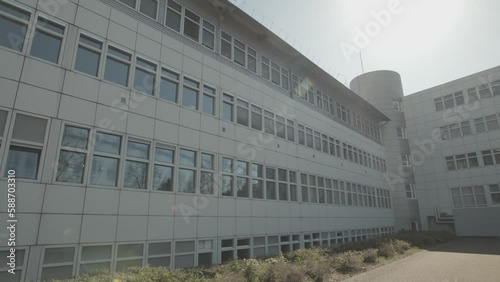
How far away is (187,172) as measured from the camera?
14359 millimetres

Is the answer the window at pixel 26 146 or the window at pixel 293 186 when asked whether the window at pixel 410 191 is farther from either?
the window at pixel 26 146

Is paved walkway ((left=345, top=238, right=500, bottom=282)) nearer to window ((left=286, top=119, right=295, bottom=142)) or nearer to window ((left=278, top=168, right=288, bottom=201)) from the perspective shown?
window ((left=278, top=168, right=288, bottom=201))

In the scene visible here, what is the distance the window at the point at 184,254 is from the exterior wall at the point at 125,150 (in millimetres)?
54

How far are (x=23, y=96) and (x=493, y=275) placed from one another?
709 inches

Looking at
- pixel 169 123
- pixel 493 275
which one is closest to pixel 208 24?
pixel 169 123

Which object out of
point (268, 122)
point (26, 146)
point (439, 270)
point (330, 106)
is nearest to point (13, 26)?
point (26, 146)

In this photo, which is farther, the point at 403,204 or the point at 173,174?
the point at 403,204

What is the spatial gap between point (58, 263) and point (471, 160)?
40.4 m

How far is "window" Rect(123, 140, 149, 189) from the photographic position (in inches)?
478

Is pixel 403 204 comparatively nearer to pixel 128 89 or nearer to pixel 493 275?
pixel 493 275

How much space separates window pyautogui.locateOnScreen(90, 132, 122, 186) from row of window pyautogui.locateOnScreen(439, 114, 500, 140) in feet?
126

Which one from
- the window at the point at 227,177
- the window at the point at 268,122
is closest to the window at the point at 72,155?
the window at the point at 227,177

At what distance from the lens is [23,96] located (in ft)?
32.2

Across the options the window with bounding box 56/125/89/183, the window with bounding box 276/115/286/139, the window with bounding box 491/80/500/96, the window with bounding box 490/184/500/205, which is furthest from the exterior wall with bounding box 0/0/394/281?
the window with bounding box 491/80/500/96
